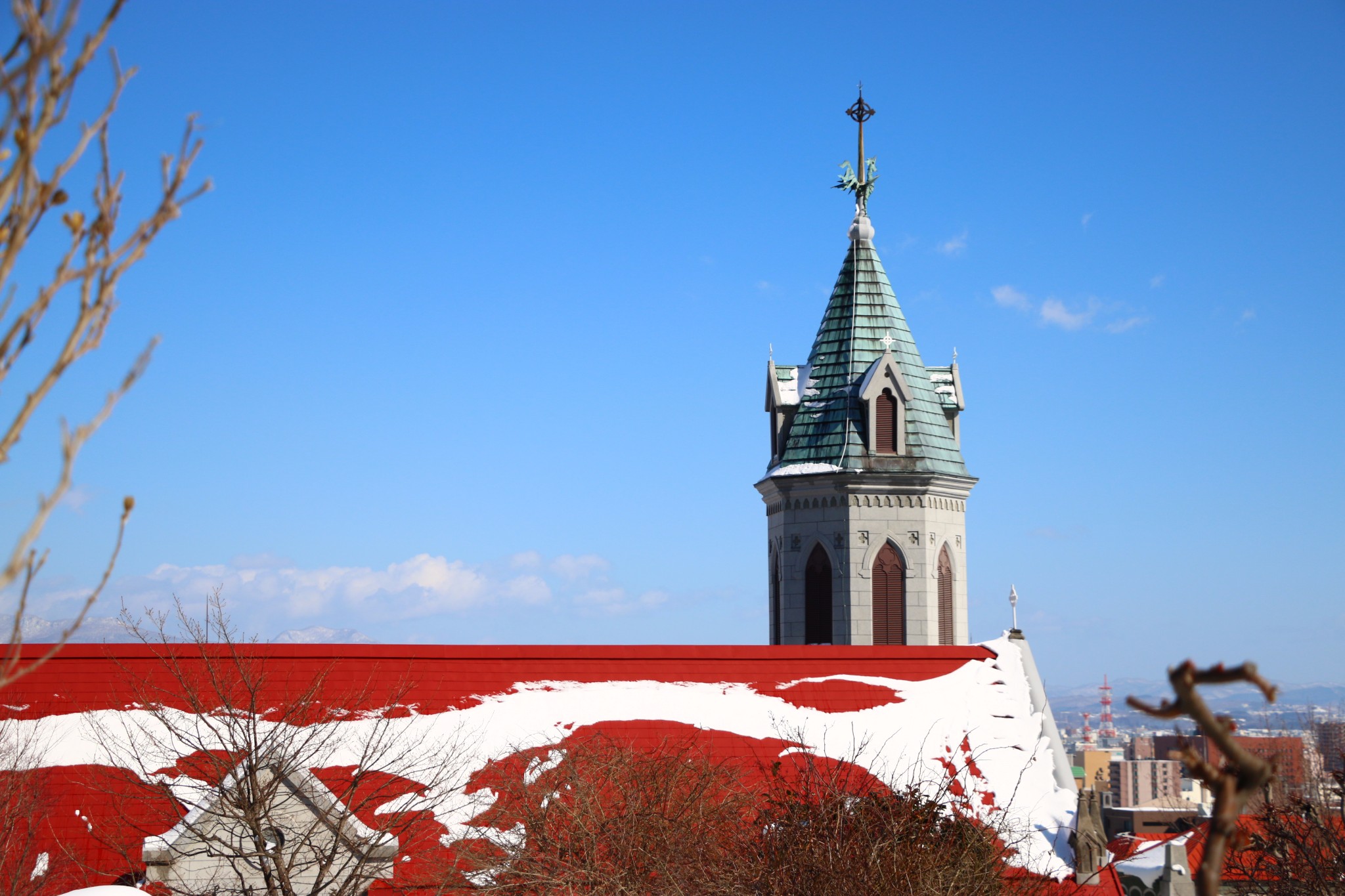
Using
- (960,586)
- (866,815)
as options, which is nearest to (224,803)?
(866,815)

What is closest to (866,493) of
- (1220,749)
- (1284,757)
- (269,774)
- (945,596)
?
(945,596)

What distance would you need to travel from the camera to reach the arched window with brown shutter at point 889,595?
2914cm

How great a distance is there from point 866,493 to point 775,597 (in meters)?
3.84

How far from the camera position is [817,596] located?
2988 cm

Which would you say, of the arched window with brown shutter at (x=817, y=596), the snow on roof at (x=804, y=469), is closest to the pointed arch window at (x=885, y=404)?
the snow on roof at (x=804, y=469)

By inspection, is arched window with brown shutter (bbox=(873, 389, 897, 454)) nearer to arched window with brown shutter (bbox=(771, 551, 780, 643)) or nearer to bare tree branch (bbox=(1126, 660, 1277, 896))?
arched window with brown shutter (bbox=(771, 551, 780, 643))

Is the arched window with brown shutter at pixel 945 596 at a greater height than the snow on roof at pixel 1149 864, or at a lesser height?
greater

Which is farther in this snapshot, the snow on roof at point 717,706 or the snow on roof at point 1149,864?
the snow on roof at point 1149,864

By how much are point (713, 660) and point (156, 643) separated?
31.8 ft

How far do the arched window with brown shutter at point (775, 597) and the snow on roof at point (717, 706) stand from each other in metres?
8.36

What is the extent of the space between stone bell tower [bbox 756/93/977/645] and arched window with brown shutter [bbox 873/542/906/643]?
0.03m

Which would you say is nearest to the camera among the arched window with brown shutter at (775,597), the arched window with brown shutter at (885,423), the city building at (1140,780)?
the arched window with brown shutter at (885,423)

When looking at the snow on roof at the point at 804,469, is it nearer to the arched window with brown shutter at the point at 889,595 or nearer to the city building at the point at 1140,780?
the arched window with brown shutter at the point at 889,595

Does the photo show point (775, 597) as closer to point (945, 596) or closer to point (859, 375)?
point (945, 596)
